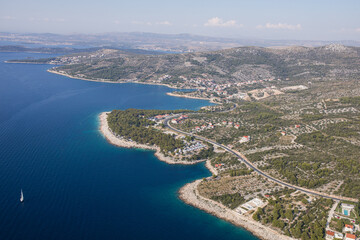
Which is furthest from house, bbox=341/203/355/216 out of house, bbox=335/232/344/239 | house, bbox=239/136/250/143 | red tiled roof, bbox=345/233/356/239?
house, bbox=239/136/250/143

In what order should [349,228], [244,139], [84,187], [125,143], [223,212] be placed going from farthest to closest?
[125,143]
[244,139]
[84,187]
[223,212]
[349,228]

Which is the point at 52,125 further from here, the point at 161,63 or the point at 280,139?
the point at 161,63

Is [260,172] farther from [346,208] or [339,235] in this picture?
[339,235]

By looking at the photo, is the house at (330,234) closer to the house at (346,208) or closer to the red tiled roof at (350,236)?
the red tiled roof at (350,236)

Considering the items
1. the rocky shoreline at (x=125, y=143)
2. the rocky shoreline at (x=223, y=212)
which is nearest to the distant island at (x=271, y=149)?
the rocky shoreline at (x=223, y=212)

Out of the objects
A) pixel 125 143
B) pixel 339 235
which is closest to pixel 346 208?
pixel 339 235

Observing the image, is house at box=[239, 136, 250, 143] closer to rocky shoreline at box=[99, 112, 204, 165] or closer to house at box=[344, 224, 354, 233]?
rocky shoreline at box=[99, 112, 204, 165]
